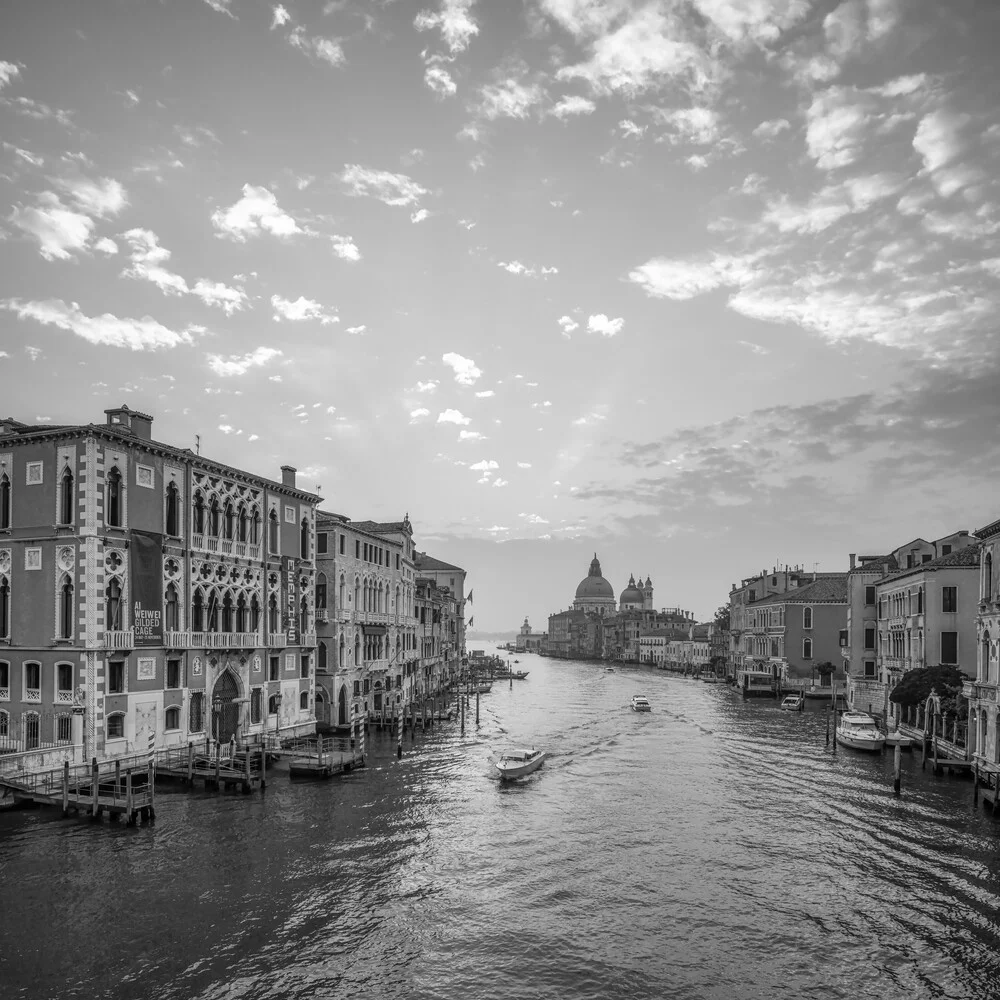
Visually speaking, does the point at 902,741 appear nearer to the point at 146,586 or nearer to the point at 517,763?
the point at 517,763

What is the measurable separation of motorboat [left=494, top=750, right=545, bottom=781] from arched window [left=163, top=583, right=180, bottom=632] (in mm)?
16833

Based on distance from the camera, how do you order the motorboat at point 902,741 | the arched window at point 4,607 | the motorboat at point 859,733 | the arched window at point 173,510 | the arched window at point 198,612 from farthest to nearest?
1. the motorboat at point 859,733
2. the motorboat at point 902,741
3. the arched window at point 198,612
4. the arched window at point 173,510
5. the arched window at point 4,607

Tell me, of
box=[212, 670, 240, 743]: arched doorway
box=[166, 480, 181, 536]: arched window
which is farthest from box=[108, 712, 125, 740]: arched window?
box=[166, 480, 181, 536]: arched window

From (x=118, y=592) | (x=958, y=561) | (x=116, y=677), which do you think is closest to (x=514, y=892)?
(x=116, y=677)

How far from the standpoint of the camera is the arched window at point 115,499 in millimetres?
37031

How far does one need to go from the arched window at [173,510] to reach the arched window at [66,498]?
192 inches

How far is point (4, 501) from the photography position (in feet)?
123

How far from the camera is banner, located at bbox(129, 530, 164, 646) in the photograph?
124 ft

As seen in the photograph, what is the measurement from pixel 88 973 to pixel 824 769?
1486 inches

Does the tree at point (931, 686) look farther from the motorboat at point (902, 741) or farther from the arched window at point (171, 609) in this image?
the arched window at point (171, 609)

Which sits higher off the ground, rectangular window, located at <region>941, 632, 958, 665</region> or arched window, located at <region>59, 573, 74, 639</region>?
arched window, located at <region>59, 573, 74, 639</region>

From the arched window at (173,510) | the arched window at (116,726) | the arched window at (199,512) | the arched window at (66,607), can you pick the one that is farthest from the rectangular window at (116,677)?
the arched window at (199,512)

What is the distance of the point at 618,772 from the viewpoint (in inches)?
1839

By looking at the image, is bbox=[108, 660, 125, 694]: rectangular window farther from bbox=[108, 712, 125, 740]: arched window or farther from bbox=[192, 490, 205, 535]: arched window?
bbox=[192, 490, 205, 535]: arched window
